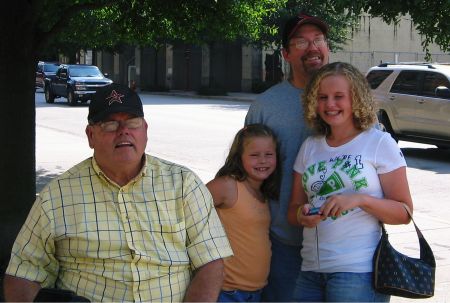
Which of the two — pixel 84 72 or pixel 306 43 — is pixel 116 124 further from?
pixel 84 72

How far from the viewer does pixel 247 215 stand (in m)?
3.25

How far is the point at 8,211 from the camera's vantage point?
623 cm

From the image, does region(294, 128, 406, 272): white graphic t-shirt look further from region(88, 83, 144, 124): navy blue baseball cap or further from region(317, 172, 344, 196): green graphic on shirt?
region(88, 83, 144, 124): navy blue baseball cap

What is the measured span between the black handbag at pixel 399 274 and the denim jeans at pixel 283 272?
57 cm

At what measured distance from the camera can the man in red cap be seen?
3.33 metres

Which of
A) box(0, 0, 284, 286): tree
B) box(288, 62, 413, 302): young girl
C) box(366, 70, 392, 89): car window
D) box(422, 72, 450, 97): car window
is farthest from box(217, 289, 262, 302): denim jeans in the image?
box(366, 70, 392, 89): car window

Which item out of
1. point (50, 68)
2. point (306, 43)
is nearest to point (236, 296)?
point (306, 43)

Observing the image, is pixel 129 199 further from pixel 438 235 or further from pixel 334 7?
pixel 438 235

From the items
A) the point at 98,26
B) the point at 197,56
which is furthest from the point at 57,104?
the point at 98,26

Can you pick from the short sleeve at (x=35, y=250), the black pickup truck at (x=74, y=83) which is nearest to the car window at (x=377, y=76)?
the short sleeve at (x=35, y=250)

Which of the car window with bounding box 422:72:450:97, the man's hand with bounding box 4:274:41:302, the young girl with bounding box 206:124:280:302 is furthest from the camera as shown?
the car window with bounding box 422:72:450:97

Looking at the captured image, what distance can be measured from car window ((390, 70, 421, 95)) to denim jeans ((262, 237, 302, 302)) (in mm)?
11725

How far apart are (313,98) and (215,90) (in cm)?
3621

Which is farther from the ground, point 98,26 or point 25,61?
point 98,26
